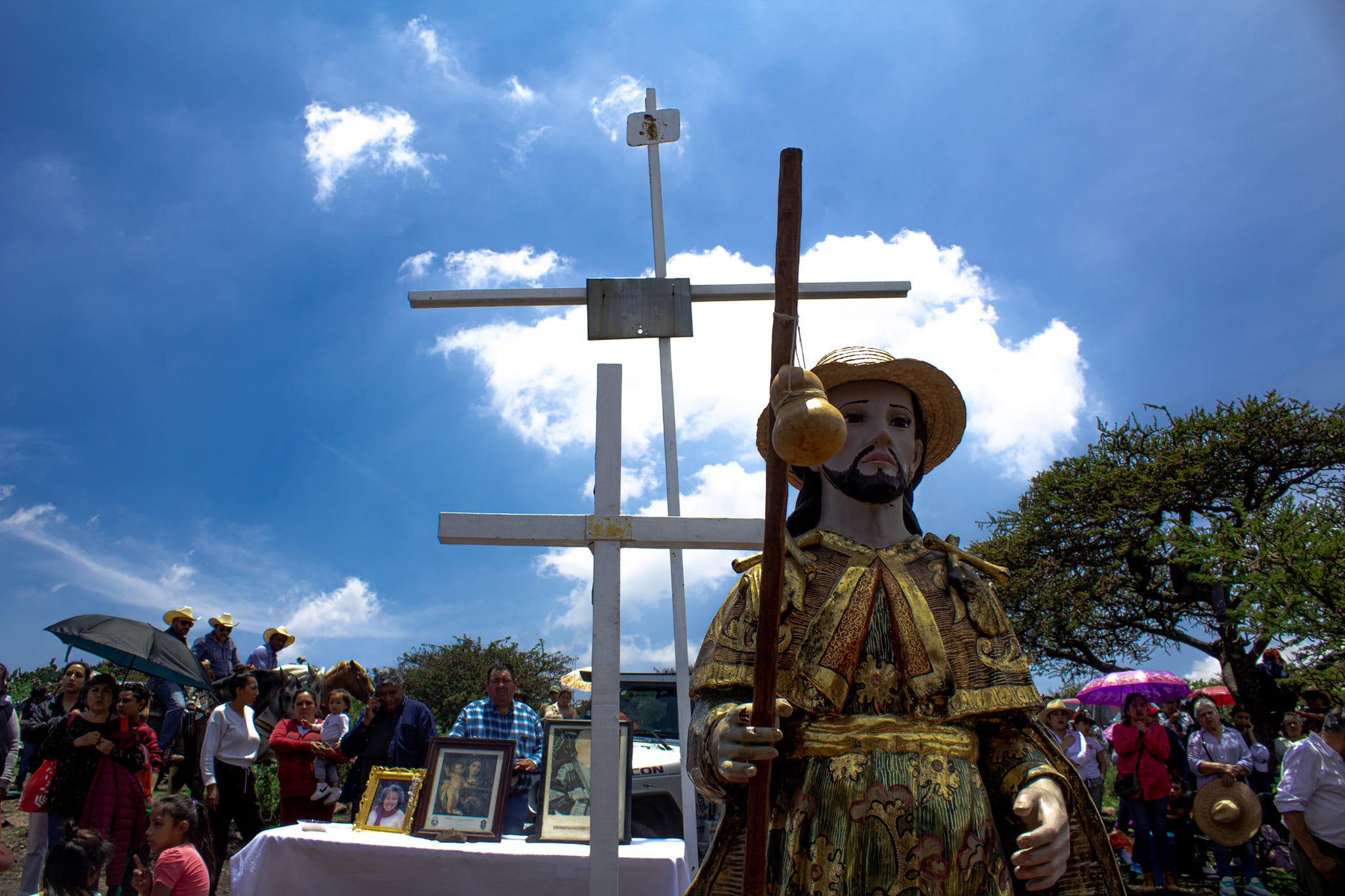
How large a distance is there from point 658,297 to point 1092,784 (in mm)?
7720

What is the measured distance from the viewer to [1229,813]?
587 centimetres

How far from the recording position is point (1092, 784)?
8.65m

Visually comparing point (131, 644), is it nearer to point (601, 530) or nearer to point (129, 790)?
point (129, 790)

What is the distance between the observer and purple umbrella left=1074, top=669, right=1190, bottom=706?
1081 centimetres

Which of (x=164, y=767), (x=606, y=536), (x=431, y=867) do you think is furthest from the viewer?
(x=164, y=767)

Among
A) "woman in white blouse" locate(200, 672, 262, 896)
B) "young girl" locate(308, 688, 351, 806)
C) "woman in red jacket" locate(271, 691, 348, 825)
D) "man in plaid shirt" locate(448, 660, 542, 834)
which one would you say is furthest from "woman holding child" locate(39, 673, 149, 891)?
"man in plaid shirt" locate(448, 660, 542, 834)

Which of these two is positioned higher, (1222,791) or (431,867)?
(1222,791)

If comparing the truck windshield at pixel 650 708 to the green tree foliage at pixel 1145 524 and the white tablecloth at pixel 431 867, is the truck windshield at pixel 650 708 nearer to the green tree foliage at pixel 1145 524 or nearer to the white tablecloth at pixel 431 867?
the white tablecloth at pixel 431 867

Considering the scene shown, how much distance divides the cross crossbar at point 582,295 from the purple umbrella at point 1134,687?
8969mm

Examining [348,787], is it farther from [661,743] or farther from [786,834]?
[786,834]

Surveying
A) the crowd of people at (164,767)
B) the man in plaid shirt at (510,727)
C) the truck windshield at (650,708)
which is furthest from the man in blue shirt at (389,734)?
the truck windshield at (650,708)

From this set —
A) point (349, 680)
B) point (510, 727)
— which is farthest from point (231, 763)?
point (349, 680)

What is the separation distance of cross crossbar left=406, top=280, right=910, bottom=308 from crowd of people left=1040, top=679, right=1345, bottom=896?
11.0 feet

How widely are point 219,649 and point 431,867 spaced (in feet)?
18.1
